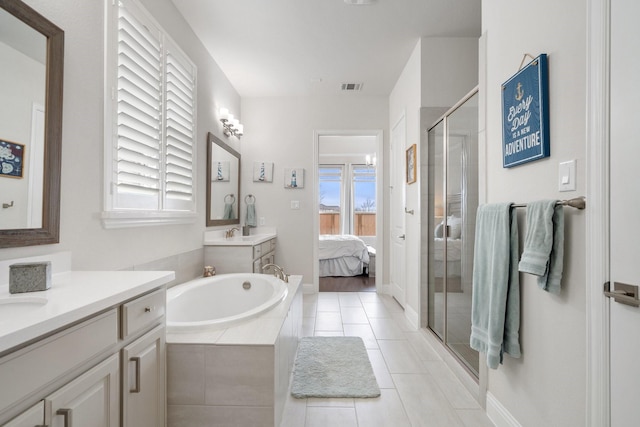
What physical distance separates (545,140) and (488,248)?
1.91 feet

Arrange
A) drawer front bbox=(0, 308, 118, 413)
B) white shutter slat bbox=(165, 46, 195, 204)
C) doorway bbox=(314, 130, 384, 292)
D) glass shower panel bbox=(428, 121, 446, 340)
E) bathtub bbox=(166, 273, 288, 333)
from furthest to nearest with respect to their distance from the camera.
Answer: doorway bbox=(314, 130, 384, 292) → glass shower panel bbox=(428, 121, 446, 340) → white shutter slat bbox=(165, 46, 195, 204) → bathtub bbox=(166, 273, 288, 333) → drawer front bbox=(0, 308, 118, 413)

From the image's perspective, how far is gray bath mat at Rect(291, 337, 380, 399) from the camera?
1939mm

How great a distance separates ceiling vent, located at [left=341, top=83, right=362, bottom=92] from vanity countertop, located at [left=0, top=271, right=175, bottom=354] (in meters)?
3.40

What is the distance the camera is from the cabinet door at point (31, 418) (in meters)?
0.72

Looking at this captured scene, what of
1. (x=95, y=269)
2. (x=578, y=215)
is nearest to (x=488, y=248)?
(x=578, y=215)

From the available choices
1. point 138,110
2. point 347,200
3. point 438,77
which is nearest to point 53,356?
point 138,110

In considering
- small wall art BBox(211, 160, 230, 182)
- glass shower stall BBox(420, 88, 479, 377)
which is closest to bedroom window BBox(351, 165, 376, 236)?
small wall art BBox(211, 160, 230, 182)

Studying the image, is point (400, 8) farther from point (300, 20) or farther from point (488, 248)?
point (488, 248)

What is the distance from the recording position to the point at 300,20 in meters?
2.66

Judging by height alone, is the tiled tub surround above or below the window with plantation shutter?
below

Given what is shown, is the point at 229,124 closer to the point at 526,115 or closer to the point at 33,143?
the point at 33,143

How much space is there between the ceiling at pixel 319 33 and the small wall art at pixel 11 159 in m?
1.85

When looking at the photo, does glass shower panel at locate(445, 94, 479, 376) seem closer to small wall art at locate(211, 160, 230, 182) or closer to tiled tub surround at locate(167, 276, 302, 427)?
tiled tub surround at locate(167, 276, 302, 427)

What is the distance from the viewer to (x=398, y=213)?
3.88 m
